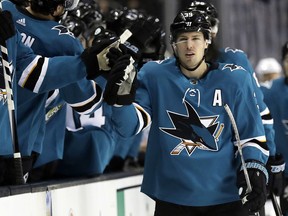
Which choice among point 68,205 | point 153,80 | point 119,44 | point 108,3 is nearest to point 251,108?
point 153,80

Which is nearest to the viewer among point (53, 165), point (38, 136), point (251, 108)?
point (251, 108)

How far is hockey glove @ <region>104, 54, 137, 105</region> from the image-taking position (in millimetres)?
3193

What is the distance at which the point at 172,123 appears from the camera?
359cm

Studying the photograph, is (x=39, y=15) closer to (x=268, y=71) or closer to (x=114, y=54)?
(x=114, y=54)

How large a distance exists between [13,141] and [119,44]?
56cm

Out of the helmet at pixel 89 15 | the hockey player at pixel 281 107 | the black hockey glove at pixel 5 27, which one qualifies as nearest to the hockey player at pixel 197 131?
the black hockey glove at pixel 5 27

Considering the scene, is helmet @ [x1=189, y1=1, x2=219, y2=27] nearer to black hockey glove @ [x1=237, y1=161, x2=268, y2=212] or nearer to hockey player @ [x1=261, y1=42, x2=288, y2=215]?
hockey player @ [x1=261, y1=42, x2=288, y2=215]

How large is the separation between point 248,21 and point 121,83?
6234 millimetres

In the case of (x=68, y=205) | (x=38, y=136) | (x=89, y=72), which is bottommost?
(x=68, y=205)

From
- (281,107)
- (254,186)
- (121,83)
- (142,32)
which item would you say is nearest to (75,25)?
(142,32)

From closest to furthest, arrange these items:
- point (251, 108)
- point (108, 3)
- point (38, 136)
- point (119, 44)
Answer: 1. point (119, 44)
2. point (251, 108)
3. point (38, 136)
4. point (108, 3)

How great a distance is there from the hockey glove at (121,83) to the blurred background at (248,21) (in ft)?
17.6

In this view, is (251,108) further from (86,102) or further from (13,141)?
(13,141)

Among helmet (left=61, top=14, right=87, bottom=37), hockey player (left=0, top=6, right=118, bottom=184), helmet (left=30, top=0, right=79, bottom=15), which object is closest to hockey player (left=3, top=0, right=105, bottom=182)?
helmet (left=30, top=0, right=79, bottom=15)
